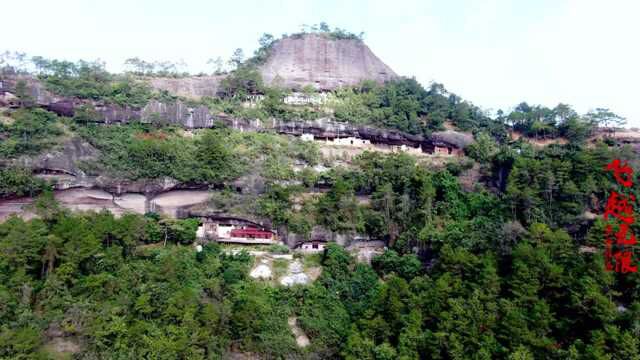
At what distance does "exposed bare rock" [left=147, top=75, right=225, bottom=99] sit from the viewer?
29.1m

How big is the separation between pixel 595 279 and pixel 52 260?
16465 mm

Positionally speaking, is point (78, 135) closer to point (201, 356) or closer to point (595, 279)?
point (201, 356)

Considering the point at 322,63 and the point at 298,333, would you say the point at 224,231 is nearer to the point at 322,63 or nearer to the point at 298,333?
the point at 298,333

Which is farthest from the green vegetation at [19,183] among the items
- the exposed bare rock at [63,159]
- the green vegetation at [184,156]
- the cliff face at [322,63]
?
the cliff face at [322,63]

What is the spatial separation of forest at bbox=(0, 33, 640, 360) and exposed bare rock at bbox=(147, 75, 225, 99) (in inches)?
99.1

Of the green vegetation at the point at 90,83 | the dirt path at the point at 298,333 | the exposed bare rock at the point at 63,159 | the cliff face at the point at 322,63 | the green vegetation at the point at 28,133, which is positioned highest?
the cliff face at the point at 322,63

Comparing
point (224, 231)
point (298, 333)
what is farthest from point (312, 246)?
point (298, 333)

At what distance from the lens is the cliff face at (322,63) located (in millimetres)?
31188

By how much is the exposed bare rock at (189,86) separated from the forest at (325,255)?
2517 millimetres

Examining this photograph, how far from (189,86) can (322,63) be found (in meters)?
8.13

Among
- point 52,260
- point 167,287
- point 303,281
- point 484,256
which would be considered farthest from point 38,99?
point 484,256

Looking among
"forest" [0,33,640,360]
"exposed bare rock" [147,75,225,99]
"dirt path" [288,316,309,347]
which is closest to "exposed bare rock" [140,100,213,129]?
"forest" [0,33,640,360]

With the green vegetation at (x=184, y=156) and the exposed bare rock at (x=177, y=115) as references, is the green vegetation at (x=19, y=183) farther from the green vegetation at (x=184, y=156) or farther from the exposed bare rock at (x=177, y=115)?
the exposed bare rock at (x=177, y=115)

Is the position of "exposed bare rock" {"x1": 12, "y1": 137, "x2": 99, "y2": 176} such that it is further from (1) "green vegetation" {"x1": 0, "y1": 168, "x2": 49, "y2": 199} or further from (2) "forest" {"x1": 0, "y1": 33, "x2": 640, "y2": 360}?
(1) "green vegetation" {"x1": 0, "y1": 168, "x2": 49, "y2": 199}
